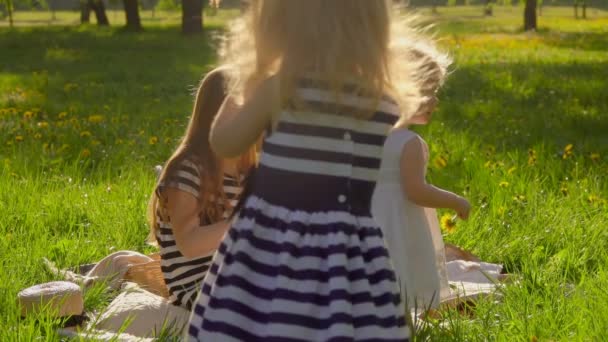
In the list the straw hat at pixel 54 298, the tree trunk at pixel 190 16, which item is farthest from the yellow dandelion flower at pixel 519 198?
the tree trunk at pixel 190 16

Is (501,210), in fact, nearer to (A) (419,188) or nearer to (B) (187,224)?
(A) (419,188)

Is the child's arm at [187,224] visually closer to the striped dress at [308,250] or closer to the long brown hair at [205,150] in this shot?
the long brown hair at [205,150]

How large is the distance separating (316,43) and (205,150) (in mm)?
909

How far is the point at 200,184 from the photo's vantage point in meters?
3.41

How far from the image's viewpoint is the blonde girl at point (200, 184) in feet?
10.9

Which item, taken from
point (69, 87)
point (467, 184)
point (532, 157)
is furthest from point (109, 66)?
point (467, 184)

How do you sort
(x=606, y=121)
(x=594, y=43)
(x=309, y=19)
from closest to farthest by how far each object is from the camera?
1. (x=309, y=19)
2. (x=606, y=121)
3. (x=594, y=43)

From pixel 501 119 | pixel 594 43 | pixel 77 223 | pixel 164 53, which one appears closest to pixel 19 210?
pixel 77 223

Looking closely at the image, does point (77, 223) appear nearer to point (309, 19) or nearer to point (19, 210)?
point (19, 210)

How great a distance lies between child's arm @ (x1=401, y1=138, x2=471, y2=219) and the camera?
342cm

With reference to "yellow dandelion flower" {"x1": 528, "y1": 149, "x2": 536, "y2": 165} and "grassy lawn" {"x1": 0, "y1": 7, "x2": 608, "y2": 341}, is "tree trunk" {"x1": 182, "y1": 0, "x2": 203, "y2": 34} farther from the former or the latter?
"yellow dandelion flower" {"x1": 528, "y1": 149, "x2": 536, "y2": 165}

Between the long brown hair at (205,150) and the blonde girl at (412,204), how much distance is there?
50 centimetres

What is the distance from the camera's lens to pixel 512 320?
333cm

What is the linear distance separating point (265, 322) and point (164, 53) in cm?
1789
